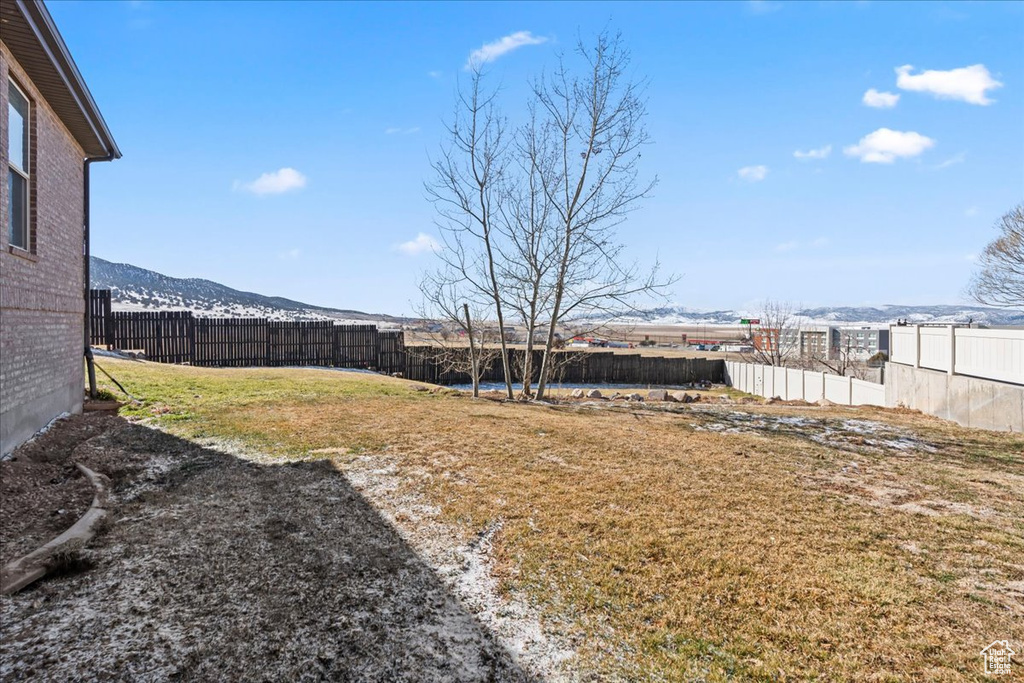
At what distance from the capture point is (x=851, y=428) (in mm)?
7562

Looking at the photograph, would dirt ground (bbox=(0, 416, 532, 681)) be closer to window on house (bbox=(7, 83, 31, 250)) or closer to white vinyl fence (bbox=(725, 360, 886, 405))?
window on house (bbox=(7, 83, 31, 250))

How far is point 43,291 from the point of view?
6.06 metres

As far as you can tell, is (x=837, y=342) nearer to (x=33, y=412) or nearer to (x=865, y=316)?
(x=33, y=412)

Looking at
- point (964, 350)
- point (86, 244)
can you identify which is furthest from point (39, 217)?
point (964, 350)

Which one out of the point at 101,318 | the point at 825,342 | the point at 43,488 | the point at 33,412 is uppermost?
the point at 101,318

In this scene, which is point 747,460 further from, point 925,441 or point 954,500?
point 925,441

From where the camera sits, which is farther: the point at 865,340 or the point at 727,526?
the point at 865,340

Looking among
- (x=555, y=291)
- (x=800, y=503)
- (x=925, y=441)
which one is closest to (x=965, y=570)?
(x=800, y=503)

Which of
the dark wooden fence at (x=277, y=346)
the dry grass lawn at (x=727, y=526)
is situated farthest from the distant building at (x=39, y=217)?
the dark wooden fence at (x=277, y=346)

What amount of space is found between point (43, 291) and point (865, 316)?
137 m

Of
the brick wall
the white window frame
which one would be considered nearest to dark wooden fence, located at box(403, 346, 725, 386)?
the brick wall

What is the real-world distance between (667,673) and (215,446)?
5.12 m

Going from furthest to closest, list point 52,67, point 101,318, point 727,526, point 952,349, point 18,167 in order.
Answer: point 101,318 → point 952,349 → point 18,167 → point 52,67 → point 727,526

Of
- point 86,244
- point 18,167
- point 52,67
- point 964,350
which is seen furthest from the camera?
point 964,350
